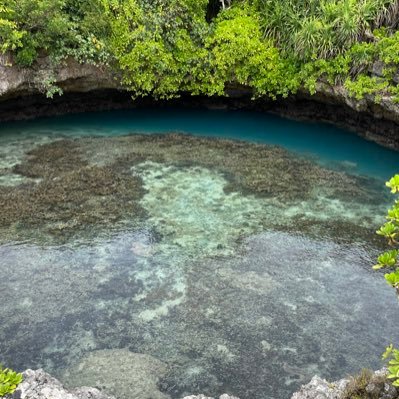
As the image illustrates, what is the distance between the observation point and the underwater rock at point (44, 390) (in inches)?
175

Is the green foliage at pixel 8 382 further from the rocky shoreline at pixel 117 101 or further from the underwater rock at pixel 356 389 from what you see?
the rocky shoreline at pixel 117 101

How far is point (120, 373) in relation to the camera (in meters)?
6.14

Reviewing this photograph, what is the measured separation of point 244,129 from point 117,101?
4.44 metres

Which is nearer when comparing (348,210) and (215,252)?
(215,252)

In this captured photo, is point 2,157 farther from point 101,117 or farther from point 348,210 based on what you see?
point 348,210

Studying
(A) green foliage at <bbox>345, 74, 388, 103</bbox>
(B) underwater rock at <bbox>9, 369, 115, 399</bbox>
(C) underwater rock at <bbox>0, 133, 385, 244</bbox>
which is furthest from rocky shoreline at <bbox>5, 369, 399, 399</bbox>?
(A) green foliage at <bbox>345, 74, 388, 103</bbox>

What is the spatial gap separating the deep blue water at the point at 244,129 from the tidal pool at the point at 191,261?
0.13m

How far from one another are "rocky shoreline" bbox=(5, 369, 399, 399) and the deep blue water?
8107 mm

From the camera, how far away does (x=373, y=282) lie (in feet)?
26.2

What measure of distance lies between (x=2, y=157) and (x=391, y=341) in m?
9.90

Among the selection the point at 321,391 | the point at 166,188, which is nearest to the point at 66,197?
the point at 166,188

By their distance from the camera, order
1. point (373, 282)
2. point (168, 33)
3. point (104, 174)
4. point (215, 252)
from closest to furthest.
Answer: point (373, 282) < point (215, 252) < point (104, 174) < point (168, 33)

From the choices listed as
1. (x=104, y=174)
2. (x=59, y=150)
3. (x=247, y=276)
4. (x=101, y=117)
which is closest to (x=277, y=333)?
(x=247, y=276)

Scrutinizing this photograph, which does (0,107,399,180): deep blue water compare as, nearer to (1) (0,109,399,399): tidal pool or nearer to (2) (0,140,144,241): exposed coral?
(1) (0,109,399,399): tidal pool
